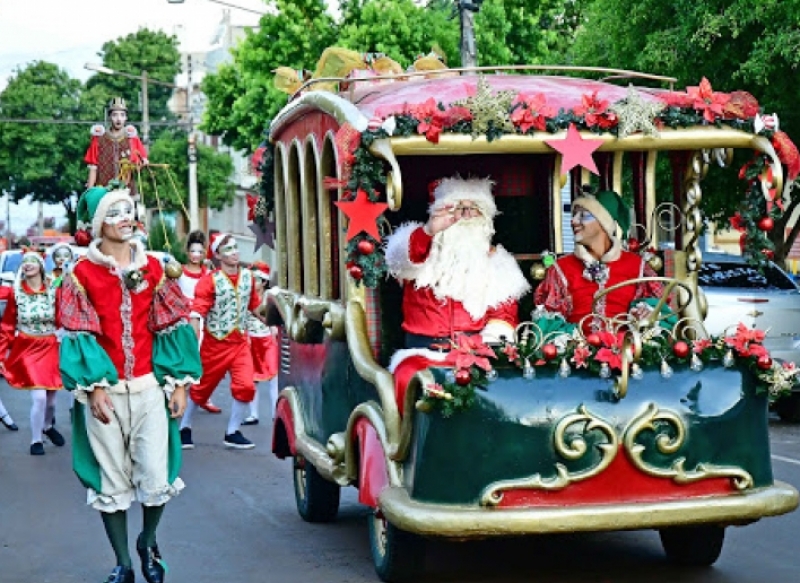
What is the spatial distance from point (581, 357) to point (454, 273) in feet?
4.00

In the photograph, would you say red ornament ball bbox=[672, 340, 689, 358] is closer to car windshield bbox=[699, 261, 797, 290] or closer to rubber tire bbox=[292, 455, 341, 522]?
rubber tire bbox=[292, 455, 341, 522]

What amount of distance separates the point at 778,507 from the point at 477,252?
6.56ft

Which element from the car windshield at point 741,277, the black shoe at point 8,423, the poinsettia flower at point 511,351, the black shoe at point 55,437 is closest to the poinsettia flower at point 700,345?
the poinsettia flower at point 511,351

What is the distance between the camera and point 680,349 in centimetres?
775

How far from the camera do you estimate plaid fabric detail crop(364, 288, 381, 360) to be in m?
8.80

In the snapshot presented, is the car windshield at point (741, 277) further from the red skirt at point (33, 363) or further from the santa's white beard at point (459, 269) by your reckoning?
the santa's white beard at point (459, 269)

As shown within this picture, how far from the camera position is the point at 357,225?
314 inches

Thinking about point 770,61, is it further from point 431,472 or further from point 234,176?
point 234,176

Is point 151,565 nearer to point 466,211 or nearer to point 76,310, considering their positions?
point 76,310

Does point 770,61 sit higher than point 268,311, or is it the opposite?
point 770,61

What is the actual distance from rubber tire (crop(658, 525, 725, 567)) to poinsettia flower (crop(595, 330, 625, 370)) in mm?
1251

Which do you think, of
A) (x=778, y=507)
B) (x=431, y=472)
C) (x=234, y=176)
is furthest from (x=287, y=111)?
(x=234, y=176)

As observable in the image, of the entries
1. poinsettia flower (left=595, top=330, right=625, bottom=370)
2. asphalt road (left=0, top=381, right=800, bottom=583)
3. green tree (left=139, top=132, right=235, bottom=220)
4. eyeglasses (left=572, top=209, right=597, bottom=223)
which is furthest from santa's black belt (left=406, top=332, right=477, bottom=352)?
green tree (left=139, top=132, right=235, bottom=220)

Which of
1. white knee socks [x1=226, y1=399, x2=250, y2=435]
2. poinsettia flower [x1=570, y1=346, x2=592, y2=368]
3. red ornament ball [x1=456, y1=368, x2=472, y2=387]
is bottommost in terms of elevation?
white knee socks [x1=226, y1=399, x2=250, y2=435]
